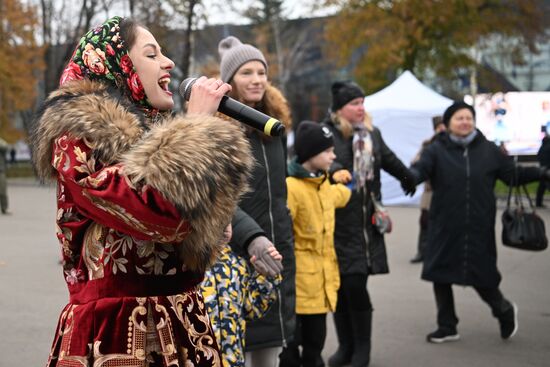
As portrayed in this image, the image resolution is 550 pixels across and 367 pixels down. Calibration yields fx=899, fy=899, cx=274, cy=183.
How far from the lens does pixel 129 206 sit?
88.7 inches

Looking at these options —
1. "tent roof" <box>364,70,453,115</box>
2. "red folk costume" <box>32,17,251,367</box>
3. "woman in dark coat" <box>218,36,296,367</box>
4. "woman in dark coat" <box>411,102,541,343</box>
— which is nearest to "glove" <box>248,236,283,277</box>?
"woman in dark coat" <box>218,36,296,367</box>

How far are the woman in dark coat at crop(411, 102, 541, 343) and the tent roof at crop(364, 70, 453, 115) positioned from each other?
38.7ft

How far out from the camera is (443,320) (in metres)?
6.73

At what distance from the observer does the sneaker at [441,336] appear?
264 inches

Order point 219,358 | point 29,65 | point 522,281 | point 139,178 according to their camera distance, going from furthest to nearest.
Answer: point 29,65, point 522,281, point 219,358, point 139,178

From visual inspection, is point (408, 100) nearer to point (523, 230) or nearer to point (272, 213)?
point (523, 230)

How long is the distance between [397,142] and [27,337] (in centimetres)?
1332

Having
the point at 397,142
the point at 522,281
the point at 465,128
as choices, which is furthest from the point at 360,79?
the point at 465,128

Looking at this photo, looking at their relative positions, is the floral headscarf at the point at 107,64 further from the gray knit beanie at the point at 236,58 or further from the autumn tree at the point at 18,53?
the autumn tree at the point at 18,53

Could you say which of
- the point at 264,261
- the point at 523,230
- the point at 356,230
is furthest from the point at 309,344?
the point at 523,230

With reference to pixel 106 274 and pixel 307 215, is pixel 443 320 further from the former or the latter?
pixel 106 274

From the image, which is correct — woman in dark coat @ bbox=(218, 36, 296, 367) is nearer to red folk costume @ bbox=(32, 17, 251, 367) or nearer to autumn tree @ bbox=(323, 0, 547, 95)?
red folk costume @ bbox=(32, 17, 251, 367)

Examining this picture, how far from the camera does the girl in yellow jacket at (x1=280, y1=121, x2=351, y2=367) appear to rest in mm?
5332

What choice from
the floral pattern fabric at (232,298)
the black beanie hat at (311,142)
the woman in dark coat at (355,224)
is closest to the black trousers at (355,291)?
the woman in dark coat at (355,224)
